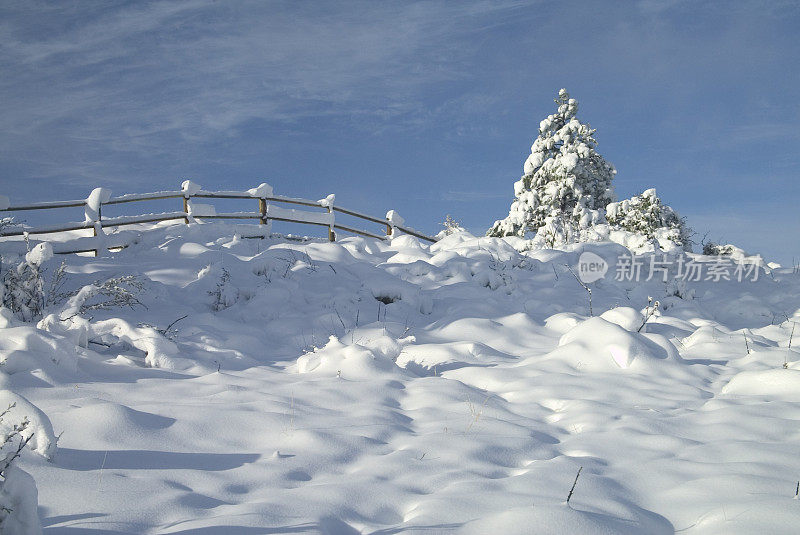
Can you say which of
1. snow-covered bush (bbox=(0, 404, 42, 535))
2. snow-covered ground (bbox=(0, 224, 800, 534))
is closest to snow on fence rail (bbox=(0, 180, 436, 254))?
snow-covered ground (bbox=(0, 224, 800, 534))

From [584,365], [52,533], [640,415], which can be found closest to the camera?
[52,533]

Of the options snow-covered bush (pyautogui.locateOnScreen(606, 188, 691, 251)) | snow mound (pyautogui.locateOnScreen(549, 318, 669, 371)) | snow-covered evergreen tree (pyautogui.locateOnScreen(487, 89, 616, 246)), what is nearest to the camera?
snow mound (pyautogui.locateOnScreen(549, 318, 669, 371))

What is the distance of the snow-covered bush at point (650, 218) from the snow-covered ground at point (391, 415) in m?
8.37

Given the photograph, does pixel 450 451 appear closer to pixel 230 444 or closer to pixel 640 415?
pixel 230 444

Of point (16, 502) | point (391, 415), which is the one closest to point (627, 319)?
point (391, 415)

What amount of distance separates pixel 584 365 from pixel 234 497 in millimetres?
3321

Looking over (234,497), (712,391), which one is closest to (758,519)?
(234,497)

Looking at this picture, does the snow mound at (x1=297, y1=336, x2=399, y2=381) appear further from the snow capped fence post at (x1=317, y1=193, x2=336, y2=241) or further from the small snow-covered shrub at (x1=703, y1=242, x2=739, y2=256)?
the small snow-covered shrub at (x1=703, y1=242, x2=739, y2=256)

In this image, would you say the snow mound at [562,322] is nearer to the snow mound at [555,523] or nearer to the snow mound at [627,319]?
the snow mound at [627,319]

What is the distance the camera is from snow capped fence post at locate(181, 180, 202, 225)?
13.2 meters

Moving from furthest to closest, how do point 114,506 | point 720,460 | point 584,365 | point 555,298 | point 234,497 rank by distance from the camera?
point 555,298 → point 584,365 → point 720,460 → point 234,497 → point 114,506

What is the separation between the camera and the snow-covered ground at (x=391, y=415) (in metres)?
2.36

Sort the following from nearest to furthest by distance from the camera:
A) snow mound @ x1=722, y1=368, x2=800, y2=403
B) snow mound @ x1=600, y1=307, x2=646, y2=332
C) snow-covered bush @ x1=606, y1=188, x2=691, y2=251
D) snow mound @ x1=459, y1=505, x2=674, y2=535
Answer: snow mound @ x1=459, y1=505, x2=674, y2=535, snow mound @ x1=722, y1=368, x2=800, y2=403, snow mound @ x1=600, y1=307, x2=646, y2=332, snow-covered bush @ x1=606, y1=188, x2=691, y2=251

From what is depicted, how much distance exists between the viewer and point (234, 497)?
2545mm
